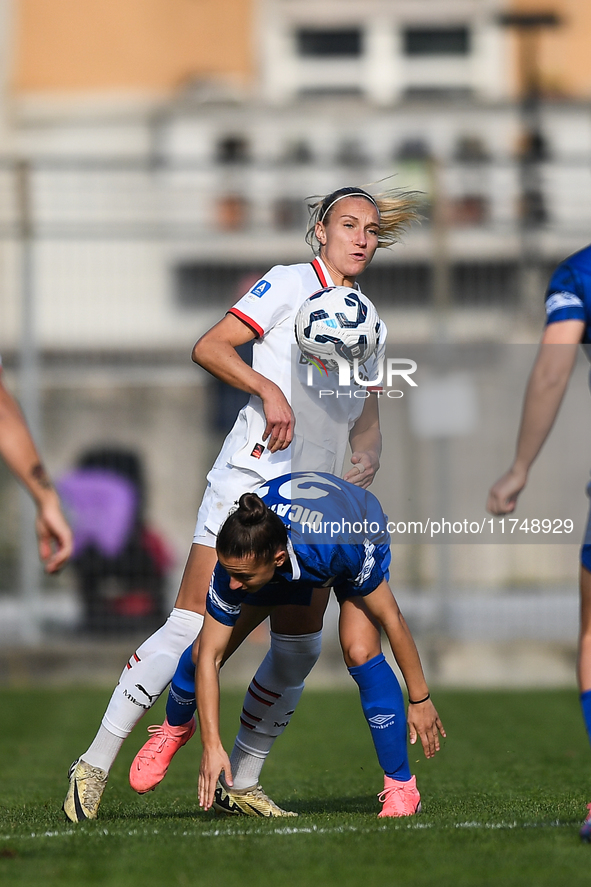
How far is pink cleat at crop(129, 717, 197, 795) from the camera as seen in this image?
4359mm

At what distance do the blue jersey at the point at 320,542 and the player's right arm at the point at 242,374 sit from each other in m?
0.16

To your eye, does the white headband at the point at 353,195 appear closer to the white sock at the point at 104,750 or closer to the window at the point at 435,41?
the white sock at the point at 104,750

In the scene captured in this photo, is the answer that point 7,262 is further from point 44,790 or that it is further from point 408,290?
point 44,790

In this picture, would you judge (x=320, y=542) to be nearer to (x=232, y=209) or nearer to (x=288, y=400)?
(x=288, y=400)

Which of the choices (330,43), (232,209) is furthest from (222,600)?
(330,43)

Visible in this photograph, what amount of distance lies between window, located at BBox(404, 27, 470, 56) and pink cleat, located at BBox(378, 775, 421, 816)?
18989 millimetres

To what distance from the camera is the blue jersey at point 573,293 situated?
11.6ft

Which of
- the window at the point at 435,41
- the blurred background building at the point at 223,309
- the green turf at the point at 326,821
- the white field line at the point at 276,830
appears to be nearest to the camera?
the green turf at the point at 326,821

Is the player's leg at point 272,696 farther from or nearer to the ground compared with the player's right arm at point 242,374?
nearer to the ground

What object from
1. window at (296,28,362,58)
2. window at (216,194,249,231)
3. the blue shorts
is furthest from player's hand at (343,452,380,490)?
window at (296,28,362,58)

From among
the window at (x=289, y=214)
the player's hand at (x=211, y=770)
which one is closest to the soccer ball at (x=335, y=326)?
the player's hand at (x=211, y=770)

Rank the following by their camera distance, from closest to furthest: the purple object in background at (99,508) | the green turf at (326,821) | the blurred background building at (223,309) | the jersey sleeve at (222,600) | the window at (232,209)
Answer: the green turf at (326,821) < the jersey sleeve at (222,600) < the blurred background building at (223,309) < the purple object in background at (99,508) < the window at (232,209)

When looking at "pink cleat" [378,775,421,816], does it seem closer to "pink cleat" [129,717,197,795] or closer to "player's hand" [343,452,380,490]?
"pink cleat" [129,717,197,795]

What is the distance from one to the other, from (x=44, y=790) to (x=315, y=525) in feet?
6.59
